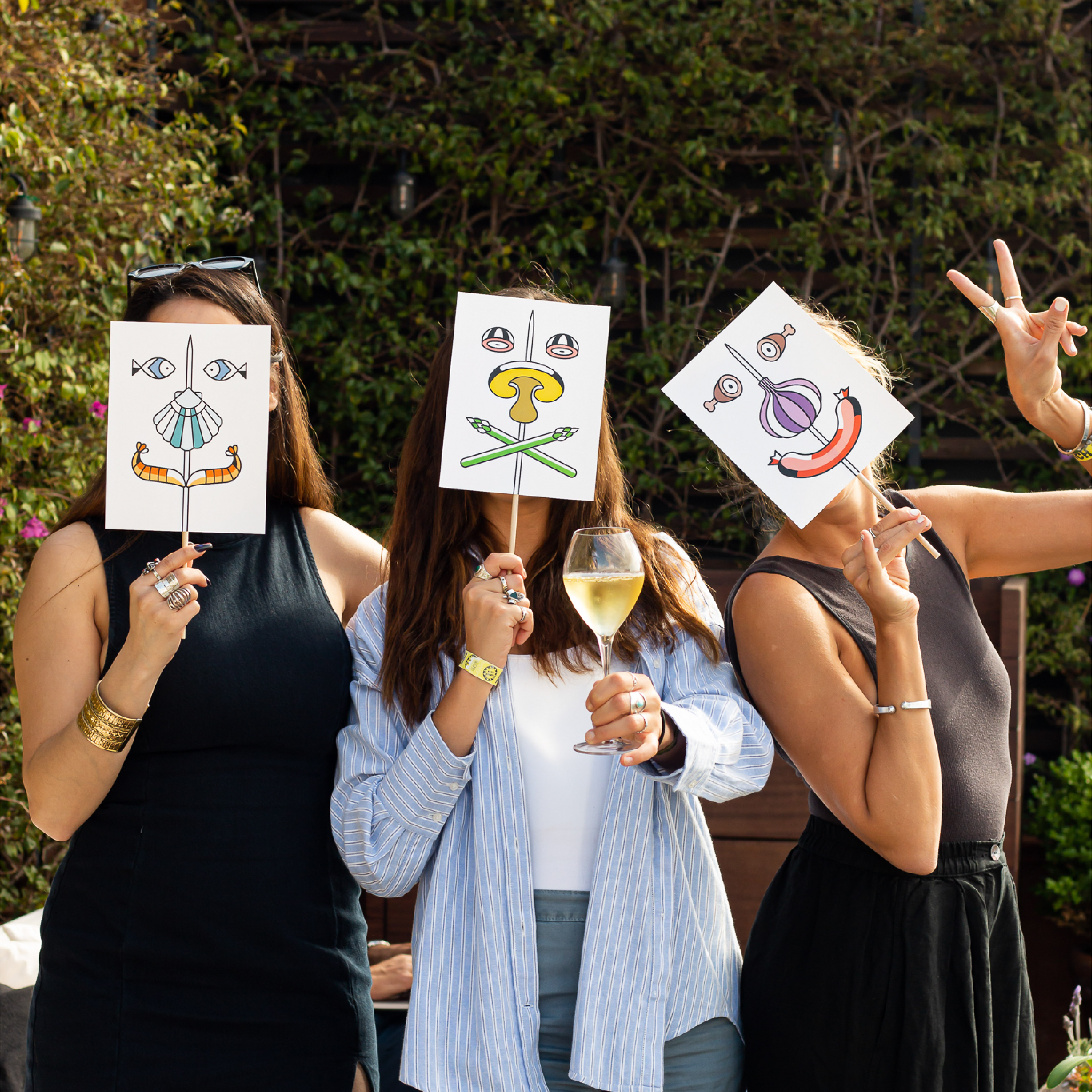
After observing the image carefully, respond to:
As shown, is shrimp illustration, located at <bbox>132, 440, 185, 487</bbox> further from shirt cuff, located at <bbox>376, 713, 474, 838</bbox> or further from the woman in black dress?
shirt cuff, located at <bbox>376, 713, 474, 838</bbox>

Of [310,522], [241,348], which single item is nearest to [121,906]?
[310,522]

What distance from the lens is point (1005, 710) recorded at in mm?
1509

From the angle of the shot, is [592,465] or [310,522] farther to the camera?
[310,522]

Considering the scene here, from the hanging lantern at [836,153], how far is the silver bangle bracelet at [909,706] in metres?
3.44

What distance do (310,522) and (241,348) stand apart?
1.04ft

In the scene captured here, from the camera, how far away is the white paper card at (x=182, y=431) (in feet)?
4.99

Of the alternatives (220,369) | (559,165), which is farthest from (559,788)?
(559,165)

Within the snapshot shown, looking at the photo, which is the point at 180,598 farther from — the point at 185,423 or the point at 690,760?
the point at 690,760

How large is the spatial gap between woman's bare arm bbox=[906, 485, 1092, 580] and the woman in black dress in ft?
3.06

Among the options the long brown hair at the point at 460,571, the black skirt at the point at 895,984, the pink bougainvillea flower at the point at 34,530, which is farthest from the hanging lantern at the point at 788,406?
the pink bougainvillea flower at the point at 34,530

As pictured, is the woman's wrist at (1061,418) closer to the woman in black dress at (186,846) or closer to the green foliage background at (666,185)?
the woman in black dress at (186,846)

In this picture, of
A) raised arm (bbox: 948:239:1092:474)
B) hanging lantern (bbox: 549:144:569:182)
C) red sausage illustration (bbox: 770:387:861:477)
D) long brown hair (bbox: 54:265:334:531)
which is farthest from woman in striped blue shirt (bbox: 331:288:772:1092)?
hanging lantern (bbox: 549:144:569:182)

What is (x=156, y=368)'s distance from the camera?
153 cm

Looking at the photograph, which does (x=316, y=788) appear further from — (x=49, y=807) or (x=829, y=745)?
(x=829, y=745)
